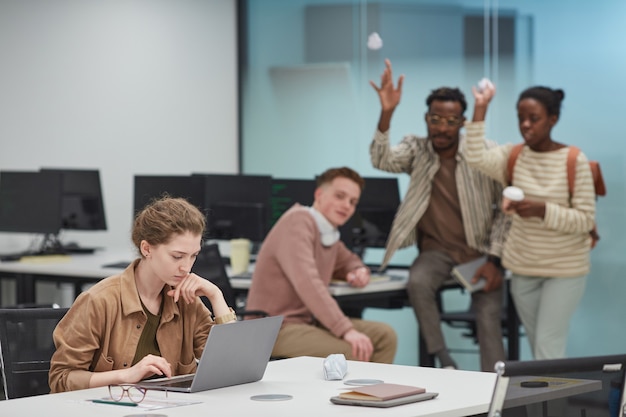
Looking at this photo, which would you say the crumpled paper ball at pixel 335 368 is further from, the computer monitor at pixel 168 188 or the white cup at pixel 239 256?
the computer monitor at pixel 168 188

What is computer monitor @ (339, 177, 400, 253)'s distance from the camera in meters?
6.41

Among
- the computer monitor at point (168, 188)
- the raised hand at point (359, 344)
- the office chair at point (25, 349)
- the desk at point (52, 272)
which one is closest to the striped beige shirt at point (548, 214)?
the raised hand at point (359, 344)

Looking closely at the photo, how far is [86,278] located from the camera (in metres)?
6.62

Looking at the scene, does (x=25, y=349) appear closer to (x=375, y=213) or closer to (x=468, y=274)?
(x=468, y=274)

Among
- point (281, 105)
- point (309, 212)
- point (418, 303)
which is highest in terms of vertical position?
point (281, 105)

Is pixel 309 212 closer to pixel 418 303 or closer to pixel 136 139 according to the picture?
pixel 418 303

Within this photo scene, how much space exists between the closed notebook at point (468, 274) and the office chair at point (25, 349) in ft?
9.48

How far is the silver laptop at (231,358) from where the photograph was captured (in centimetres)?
300

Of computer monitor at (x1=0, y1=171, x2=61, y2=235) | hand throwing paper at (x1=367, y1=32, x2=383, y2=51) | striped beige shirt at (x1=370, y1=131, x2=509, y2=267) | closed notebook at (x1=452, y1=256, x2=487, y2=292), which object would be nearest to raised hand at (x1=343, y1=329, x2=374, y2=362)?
closed notebook at (x1=452, y1=256, x2=487, y2=292)

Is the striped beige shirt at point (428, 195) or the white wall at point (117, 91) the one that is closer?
the striped beige shirt at point (428, 195)

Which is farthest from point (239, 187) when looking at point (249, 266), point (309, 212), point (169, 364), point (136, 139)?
point (169, 364)

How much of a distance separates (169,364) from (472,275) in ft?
9.76

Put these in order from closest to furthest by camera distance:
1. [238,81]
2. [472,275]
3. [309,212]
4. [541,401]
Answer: [541,401], [309,212], [472,275], [238,81]

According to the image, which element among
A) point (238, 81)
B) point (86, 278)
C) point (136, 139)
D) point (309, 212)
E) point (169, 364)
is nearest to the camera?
point (169, 364)
